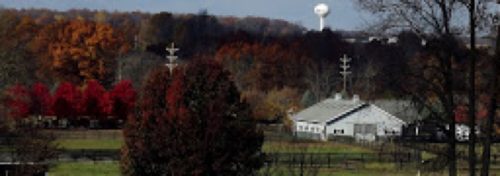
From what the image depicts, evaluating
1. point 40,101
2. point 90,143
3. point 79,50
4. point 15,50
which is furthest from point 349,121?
point 79,50

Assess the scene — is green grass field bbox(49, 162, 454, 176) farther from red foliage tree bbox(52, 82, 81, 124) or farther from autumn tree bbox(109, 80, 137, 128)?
red foliage tree bbox(52, 82, 81, 124)

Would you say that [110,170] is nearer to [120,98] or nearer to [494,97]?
[494,97]

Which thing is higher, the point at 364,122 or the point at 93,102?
the point at 93,102

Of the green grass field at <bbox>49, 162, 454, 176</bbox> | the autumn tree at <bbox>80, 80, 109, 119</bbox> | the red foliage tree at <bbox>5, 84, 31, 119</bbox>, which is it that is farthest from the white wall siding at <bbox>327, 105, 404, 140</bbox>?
the green grass field at <bbox>49, 162, 454, 176</bbox>

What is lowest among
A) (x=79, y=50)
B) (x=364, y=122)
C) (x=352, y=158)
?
(x=352, y=158)

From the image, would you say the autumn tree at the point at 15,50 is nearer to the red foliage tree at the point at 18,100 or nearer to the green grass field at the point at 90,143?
the red foliage tree at the point at 18,100

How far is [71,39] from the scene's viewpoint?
10188 cm

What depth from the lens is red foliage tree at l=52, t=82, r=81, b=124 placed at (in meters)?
71.1

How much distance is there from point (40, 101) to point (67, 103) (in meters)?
2.18

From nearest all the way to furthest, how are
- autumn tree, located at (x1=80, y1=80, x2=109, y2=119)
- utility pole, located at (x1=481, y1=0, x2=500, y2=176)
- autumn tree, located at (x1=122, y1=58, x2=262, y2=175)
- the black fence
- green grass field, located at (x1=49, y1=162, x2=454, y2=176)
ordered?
utility pole, located at (x1=481, y1=0, x2=500, y2=176) < autumn tree, located at (x1=122, y1=58, x2=262, y2=175) < green grass field, located at (x1=49, y1=162, x2=454, y2=176) < the black fence < autumn tree, located at (x1=80, y1=80, x2=109, y2=119)

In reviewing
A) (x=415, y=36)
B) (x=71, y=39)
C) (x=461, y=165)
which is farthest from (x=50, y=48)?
(x=415, y=36)

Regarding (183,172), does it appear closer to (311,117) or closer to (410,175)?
(410,175)

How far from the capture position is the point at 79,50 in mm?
98625

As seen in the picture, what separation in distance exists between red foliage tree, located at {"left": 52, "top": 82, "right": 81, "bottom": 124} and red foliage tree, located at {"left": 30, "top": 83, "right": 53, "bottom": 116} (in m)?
0.42
